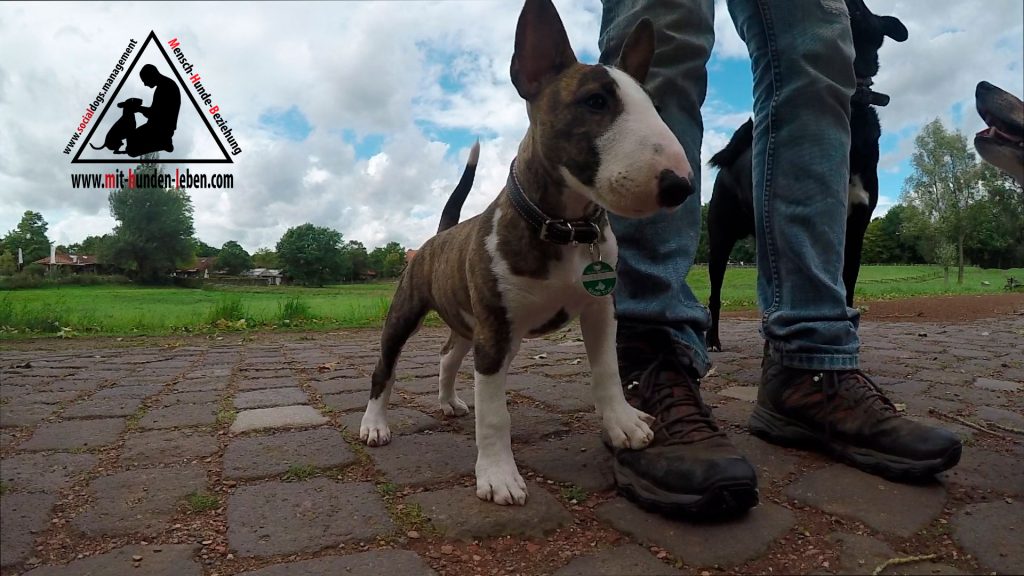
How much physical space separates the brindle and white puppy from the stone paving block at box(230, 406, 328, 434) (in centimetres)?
103

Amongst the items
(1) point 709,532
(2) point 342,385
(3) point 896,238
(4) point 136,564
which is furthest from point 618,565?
(3) point 896,238

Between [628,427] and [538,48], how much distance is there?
1158 mm

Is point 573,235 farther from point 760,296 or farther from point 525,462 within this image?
point 760,296

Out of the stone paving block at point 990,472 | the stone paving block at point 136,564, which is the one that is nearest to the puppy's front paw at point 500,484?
the stone paving block at point 136,564

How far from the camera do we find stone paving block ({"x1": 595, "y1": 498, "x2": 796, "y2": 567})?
1.37 meters

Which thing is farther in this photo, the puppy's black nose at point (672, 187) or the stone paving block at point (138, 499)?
the stone paving block at point (138, 499)

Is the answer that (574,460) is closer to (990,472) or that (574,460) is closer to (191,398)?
(990,472)

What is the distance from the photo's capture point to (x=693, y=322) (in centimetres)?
221

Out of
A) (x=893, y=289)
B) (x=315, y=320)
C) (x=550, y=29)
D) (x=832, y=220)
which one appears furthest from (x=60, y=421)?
(x=893, y=289)

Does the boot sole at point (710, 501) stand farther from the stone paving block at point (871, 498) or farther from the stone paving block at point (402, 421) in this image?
the stone paving block at point (402, 421)

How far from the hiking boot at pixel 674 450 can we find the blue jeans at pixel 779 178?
10 cm

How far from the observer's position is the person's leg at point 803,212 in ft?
6.77

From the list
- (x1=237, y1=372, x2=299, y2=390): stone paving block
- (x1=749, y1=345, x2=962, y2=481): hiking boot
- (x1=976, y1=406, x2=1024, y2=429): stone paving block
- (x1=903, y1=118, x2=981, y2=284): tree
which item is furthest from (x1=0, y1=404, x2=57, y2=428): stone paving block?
(x1=903, y1=118, x2=981, y2=284): tree

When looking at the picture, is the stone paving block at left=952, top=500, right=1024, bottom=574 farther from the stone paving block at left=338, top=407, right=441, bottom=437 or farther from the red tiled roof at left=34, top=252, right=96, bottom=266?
the red tiled roof at left=34, top=252, right=96, bottom=266
